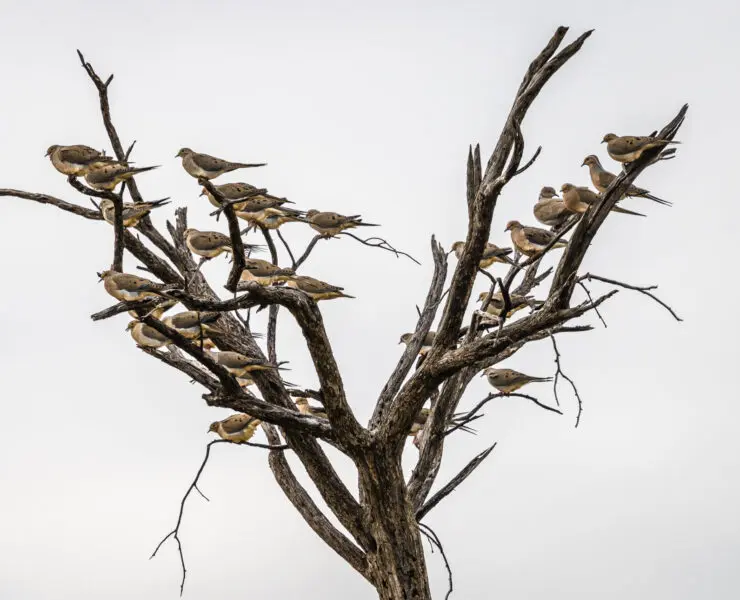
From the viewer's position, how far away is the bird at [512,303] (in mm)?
10094

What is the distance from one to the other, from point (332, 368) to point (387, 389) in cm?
216

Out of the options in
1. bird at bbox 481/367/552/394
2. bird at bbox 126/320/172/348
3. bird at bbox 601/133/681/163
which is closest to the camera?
bird at bbox 601/133/681/163

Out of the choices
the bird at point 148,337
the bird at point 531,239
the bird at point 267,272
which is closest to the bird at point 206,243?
the bird at point 267,272

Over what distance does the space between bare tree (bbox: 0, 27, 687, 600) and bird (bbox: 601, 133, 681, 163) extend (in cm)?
9

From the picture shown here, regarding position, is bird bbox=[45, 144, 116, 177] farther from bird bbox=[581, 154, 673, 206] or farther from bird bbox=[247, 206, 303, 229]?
bird bbox=[581, 154, 673, 206]

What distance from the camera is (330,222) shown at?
11.6m

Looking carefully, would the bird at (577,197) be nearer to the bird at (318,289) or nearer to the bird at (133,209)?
the bird at (318,289)

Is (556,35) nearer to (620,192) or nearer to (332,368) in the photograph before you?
(620,192)

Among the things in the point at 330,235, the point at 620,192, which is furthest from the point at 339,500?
the point at 620,192

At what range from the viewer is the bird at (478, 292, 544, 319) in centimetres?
1009

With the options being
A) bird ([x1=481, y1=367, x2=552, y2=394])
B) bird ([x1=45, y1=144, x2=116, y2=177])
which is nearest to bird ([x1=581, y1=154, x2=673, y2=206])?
bird ([x1=481, y1=367, x2=552, y2=394])

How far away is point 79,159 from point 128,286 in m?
1.71

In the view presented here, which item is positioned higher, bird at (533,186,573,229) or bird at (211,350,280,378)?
bird at (533,186,573,229)

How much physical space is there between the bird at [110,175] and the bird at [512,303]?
12.5 feet
